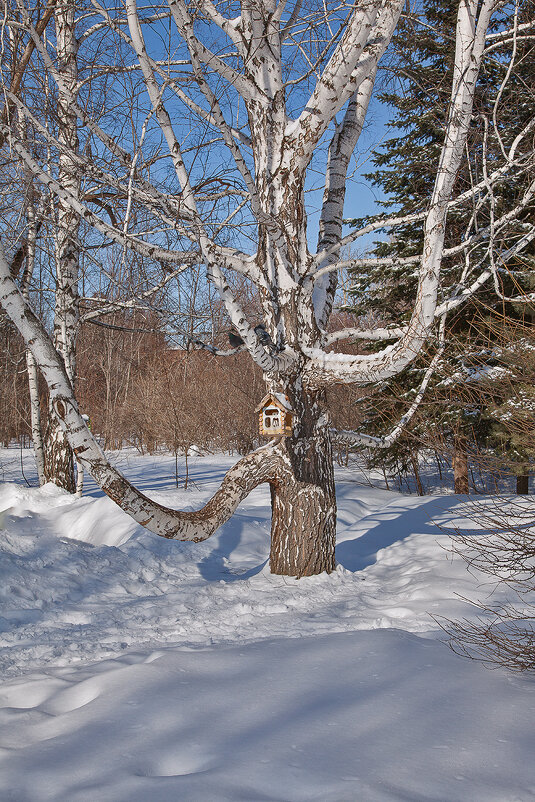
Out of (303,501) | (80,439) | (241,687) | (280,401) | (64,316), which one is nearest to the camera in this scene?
(241,687)

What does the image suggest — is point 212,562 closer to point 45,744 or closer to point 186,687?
point 186,687

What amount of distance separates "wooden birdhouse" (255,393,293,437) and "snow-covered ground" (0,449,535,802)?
135 centimetres

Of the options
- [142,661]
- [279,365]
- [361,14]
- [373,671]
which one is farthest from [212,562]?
[361,14]

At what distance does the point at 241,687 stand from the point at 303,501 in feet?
8.14

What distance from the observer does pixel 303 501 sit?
5078 mm

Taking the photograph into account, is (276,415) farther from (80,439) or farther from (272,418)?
(80,439)

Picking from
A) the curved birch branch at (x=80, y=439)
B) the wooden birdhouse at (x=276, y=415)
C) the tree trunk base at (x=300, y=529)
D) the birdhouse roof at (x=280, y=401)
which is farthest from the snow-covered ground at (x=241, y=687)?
the birdhouse roof at (x=280, y=401)

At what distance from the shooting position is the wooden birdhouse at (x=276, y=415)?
15.8ft

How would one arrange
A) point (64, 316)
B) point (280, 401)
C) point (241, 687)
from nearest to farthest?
point (241, 687)
point (280, 401)
point (64, 316)

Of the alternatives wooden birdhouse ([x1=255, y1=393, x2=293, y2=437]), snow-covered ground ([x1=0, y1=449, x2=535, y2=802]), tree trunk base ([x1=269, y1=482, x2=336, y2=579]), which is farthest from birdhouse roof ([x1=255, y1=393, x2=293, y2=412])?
snow-covered ground ([x1=0, y1=449, x2=535, y2=802])

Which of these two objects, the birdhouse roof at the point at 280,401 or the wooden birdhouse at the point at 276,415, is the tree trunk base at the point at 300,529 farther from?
the birdhouse roof at the point at 280,401

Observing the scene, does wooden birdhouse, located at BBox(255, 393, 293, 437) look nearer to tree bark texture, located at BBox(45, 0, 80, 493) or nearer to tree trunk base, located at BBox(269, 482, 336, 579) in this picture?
tree trunk base, located at BBox(269, 482, 336, 579)

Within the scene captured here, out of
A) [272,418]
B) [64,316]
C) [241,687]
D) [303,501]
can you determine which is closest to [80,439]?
[272,418]

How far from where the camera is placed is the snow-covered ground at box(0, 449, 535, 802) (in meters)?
1.92
